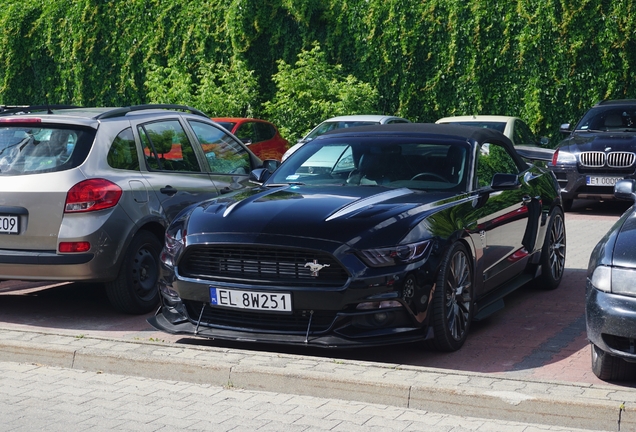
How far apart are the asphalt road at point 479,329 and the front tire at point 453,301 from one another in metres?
0.12

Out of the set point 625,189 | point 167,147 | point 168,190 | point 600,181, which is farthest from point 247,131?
point 625,189

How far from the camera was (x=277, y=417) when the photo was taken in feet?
17.2

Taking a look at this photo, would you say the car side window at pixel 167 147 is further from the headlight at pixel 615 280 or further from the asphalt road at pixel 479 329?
the headlight at pixel 615 280

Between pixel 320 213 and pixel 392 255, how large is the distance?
59 centimetres

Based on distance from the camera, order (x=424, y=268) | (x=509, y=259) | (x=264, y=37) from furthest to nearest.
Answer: (x=264, y=37)
(x=509, y=259)
(x=424, y=268)

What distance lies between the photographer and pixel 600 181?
579 inches

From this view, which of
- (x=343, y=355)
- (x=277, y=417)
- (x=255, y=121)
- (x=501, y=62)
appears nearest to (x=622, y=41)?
(x=501, y=62)

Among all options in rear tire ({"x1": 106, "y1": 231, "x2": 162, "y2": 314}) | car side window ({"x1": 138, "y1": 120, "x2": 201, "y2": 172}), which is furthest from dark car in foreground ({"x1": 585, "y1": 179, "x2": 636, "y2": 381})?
car side window ({"x1": 138, "y1": 120, "x2": 201, "y2": 172})

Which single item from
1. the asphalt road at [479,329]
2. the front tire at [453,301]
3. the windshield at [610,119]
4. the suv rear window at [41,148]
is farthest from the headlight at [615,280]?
the windshield at [610,119]

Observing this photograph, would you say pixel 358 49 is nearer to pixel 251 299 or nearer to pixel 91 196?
pixel 91 196

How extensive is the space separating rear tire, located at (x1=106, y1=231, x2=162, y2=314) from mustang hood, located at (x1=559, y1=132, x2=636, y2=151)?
8.96 m

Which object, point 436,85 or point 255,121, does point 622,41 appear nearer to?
point 436,85

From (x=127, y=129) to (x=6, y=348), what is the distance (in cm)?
221

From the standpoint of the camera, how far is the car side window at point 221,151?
8.94 metres
